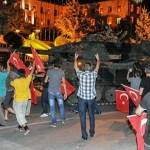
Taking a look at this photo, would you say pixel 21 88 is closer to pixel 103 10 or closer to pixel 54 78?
pixel 54 78

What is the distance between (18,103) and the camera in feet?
39.1

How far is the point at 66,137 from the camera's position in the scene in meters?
11.9

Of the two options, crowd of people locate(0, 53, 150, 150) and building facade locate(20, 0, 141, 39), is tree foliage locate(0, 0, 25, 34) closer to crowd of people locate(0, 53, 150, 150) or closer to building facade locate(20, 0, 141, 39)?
crowd of people locate(0, 53, 150, 150)

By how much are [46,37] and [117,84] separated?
173 ft

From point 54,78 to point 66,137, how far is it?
192 centimetres

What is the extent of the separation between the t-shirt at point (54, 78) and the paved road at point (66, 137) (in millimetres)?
1064

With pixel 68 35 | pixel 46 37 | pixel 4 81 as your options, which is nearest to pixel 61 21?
pixel 68 35

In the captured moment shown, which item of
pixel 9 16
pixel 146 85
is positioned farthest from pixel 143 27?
pixel 146 85

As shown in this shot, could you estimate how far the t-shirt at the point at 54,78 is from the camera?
13.2 meters

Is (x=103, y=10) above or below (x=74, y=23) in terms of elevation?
above

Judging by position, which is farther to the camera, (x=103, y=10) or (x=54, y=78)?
(x=103, y=10)

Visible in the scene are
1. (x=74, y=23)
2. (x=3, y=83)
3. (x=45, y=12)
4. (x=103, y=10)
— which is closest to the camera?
(x=3, y=83)

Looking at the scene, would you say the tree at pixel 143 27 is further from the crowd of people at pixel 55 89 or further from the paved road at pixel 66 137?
the paved road at pixel 66 137

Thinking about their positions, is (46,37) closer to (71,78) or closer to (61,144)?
(71,78)
